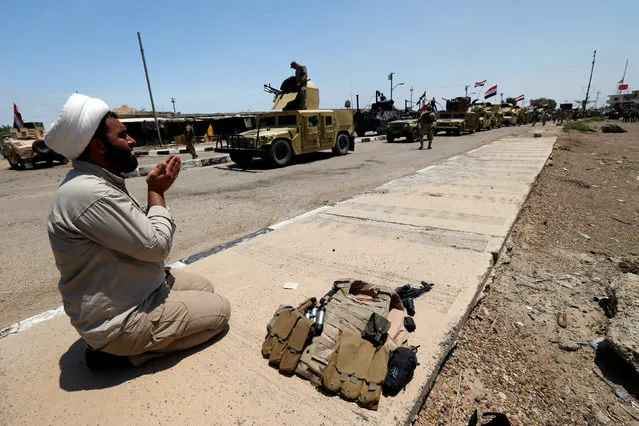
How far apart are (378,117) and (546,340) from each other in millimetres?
19728

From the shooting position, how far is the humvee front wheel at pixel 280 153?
31.1 feet

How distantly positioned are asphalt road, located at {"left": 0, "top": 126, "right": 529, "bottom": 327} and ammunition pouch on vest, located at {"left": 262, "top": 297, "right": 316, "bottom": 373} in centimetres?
204

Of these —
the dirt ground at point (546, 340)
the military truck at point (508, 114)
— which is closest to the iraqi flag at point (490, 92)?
the military truck at point (508, 114)

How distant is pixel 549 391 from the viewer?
1879mm

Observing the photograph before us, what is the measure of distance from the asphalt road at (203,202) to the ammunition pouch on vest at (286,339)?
2.04 m

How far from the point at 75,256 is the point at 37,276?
2.50 metres

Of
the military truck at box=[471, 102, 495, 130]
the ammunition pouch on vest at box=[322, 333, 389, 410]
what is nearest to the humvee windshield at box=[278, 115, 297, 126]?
the ammunition pouch on vest at box=[322, 333, 389, 410]

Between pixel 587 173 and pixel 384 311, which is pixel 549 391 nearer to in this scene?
pixel 384 311

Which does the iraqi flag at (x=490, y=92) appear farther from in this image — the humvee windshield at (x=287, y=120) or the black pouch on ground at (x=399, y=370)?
the black pouch on ground at (x=399, y=370)

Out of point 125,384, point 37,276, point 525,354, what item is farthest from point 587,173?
point 37,276

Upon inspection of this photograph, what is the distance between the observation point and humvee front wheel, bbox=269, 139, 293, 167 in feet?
31.1

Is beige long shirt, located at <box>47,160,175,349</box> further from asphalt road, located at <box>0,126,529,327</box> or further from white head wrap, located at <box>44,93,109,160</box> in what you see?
asphalt road, located at <box>0,126,529,327</box>

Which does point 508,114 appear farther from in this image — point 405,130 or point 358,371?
point 358,371

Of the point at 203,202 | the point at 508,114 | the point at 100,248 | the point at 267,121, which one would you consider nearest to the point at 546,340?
the point at 100,248
